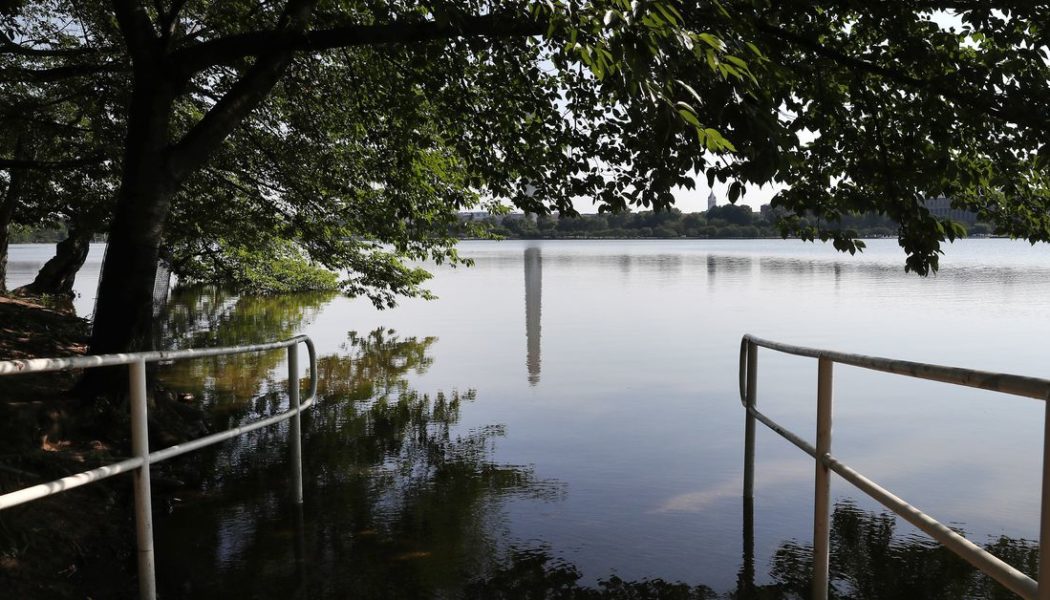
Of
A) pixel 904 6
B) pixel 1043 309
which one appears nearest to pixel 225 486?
pixel 904 6

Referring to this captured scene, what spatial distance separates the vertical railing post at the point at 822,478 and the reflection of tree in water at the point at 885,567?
619 mm

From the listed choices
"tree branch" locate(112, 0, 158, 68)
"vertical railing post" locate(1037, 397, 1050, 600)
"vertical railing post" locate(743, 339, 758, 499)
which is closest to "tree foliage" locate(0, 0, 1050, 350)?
"tree branch" locate(112, 0, 158, 68)

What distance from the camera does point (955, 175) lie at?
25.6 feet

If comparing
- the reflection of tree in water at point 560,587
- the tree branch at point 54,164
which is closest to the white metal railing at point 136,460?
the reflection of tree in water at point 560,587

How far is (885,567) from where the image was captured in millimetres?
5070

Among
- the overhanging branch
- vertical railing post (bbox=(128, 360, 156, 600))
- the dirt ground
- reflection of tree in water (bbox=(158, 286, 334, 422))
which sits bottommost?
reflection of tree in water (bbox=(158, 286, 334, 422))

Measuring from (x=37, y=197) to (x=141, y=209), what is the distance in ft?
22.4

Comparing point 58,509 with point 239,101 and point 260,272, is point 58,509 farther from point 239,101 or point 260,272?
point 260,272

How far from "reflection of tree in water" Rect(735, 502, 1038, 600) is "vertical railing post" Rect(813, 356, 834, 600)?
0.62 metres

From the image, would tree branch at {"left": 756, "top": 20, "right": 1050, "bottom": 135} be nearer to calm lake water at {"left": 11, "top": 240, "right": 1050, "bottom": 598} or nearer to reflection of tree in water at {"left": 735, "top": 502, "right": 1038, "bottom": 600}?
calm lake water at {"left": 11, "top": 240, "right": 1050, "bottom": 598}

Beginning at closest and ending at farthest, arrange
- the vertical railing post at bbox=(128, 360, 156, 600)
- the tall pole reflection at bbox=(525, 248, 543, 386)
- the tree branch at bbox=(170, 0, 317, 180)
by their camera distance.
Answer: the vertical railing post at bbox=(128, 360, 156, 600)
the tree branch at bbox=(170, 0, 317, 180)
the tall pole reflection at bbox=(525, 248, 543, 386)

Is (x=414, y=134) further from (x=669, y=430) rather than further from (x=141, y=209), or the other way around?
(x=669, y=430)

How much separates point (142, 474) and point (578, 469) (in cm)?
427

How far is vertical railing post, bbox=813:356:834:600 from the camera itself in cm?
376
